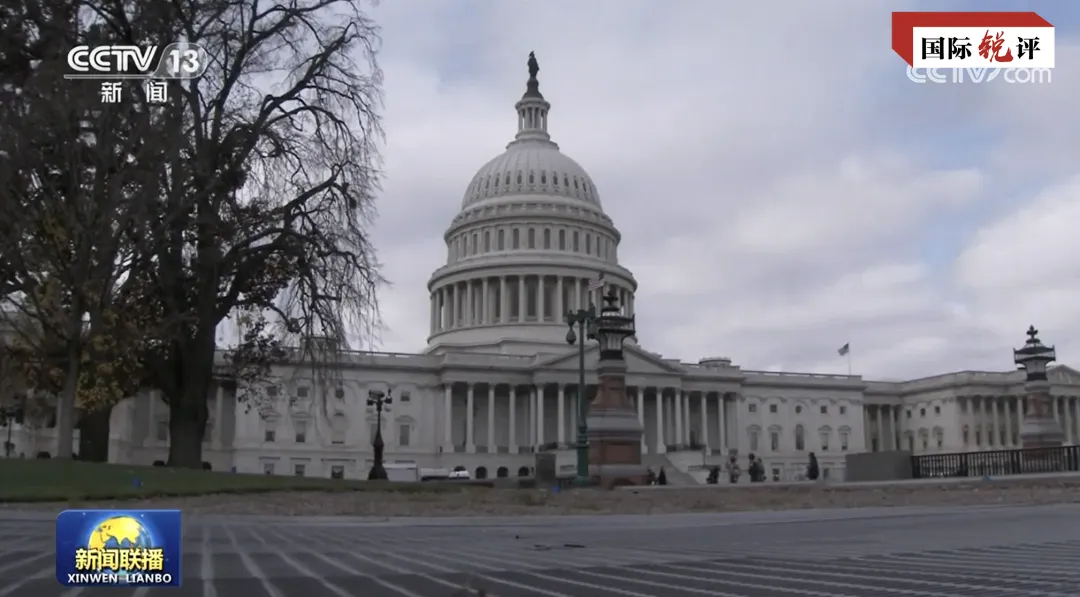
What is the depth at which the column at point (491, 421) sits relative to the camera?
3969 inches

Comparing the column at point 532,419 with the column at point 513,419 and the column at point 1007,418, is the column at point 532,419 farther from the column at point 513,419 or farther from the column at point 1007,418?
the column at point 1007,418

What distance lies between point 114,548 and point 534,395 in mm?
98516

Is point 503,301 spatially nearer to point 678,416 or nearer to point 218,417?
point 678,416

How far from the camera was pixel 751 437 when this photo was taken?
381 ft

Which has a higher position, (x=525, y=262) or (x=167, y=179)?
(x=525, y=262)

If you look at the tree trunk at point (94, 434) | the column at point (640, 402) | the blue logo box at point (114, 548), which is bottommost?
the blue logo box at point (114, 548)

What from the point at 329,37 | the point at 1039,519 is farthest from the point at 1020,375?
the point at 1039,519

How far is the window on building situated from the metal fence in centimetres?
6729

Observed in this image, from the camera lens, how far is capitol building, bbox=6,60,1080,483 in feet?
317

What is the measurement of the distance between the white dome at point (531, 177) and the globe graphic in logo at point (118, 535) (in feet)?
380

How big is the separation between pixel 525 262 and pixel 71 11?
287ft

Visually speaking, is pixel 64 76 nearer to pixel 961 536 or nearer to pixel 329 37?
pixel 329 37

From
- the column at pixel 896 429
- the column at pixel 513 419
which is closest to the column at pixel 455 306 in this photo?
the column at pixel 513 419

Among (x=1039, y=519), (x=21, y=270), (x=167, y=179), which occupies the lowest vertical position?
(x=1039, y=519)
